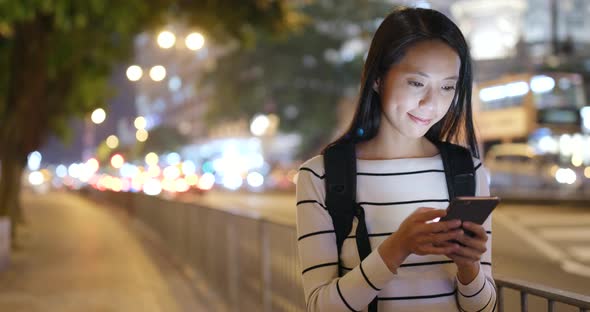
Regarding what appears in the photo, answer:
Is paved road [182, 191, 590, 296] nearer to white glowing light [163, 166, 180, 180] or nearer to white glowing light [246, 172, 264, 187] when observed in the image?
white glowing light [163, 166, 180, 180]

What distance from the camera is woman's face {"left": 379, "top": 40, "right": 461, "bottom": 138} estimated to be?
2.33 metres

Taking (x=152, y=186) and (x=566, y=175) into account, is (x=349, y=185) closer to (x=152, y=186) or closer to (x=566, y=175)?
(x=566, y=175)

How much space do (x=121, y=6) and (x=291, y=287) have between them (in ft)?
29.9

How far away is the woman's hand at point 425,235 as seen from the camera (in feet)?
6.70

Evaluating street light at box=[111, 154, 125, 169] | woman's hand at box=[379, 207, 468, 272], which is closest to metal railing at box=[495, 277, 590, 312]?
woman's hand at box=[379, 207, 468, 272]

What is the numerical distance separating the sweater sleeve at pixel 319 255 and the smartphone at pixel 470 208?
Answer: 352mm

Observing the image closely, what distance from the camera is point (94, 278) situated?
465 inches

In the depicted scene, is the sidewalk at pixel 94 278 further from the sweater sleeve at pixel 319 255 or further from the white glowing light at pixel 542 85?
the white glowing light at pixel 542 85

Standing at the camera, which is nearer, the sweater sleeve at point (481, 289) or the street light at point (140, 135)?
the sweater sleeve at point (481, 289)

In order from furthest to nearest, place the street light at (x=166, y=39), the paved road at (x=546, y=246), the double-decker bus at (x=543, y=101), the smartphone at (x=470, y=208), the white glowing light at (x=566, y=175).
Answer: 1. the white glowing light at (x=566, y=175)
2. the double-decker bus at (x=543, y=101)
3. the street light at (x=166, y=39)
4. the paved road at (x=546, y=246)
5. the smartphone at (x=470, y=208)

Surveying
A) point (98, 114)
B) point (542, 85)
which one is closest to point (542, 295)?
point (542, 85)

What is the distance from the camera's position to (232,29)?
16156mm

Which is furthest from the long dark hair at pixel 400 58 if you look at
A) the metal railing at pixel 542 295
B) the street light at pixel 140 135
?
the street light at pixel 140 135

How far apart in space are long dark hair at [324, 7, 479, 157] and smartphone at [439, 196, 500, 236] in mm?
540
